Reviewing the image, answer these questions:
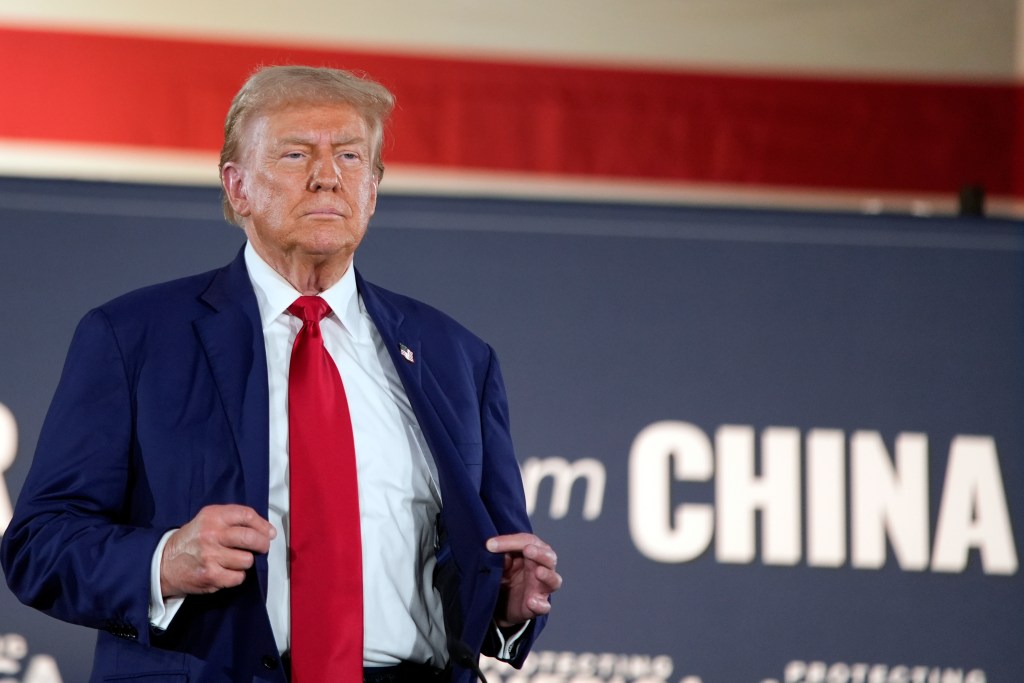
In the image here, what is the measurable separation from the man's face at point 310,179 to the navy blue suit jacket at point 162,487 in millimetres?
107

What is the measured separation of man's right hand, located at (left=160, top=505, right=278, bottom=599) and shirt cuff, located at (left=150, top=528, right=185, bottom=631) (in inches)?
1.5

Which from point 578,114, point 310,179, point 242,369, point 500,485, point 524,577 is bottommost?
point 524,577

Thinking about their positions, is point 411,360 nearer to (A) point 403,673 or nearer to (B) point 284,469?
(B) point 284,469

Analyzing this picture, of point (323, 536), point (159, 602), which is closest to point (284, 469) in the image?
point (323, 536)

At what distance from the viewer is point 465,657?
157 cm

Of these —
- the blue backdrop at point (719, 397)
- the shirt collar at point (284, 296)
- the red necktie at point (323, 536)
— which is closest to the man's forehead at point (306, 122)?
the shirt collar at point (284, 296)

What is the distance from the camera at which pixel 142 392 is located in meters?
1.52

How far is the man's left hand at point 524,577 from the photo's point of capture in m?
1.54

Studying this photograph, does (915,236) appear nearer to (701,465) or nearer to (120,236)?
(701,465)

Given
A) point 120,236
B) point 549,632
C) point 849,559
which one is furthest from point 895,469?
point 120,236

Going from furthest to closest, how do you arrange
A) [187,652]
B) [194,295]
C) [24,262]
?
[24,262], [194,295], [187,652]

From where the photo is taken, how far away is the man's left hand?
1.54 m

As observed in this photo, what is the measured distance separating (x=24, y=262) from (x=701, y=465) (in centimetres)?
136

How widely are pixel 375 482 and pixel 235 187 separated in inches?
17.4
